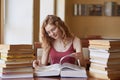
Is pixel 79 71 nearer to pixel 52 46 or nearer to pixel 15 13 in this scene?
pixel 52 46

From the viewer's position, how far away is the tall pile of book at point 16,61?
163cm

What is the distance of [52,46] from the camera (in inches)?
95.7

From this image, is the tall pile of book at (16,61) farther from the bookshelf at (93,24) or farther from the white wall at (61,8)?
the bookshelf at (93,24)

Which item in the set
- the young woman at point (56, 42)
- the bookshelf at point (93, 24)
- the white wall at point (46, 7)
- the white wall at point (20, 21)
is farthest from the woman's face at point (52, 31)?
the bookshelf at point (93, 24)

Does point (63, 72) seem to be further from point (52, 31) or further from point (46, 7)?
point (46, 7)

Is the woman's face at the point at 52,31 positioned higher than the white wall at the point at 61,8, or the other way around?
the white wall at the point at 61,8

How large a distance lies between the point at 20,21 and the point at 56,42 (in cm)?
210

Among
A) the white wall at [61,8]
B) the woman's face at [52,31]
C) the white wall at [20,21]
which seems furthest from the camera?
→ the white wall at [61,8]

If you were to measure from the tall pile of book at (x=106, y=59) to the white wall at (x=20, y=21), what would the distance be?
269 cm

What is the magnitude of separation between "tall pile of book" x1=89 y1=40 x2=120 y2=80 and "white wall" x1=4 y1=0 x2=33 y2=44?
269cm

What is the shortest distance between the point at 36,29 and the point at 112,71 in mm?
2987

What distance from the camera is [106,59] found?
162 centimetres

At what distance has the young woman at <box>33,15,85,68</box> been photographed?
222 cm

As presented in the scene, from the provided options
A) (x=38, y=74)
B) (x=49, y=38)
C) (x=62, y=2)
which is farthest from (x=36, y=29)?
(x=38, y=74)
